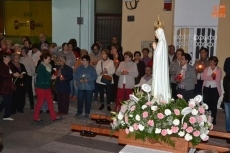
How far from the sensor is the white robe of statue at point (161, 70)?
495 cm

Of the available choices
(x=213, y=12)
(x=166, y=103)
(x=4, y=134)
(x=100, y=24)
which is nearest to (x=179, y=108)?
(x=166, y=103)

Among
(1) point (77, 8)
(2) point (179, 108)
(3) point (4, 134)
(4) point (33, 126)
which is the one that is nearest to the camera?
(2) point (179, 108)

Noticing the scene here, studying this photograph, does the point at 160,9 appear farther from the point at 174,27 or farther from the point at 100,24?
the point at 100,24

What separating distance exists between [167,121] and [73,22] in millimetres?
9815

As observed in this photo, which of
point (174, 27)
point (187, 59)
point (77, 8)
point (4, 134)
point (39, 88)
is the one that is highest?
point (77, 8)

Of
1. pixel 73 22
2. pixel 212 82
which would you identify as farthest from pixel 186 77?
pixel 73 22

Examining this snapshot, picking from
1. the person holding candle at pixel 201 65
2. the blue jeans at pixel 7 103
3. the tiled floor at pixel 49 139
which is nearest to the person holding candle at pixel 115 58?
the tiled floor at pixel 49 139

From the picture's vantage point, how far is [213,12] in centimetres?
1046

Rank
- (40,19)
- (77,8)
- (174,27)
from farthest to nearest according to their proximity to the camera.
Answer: (40,19) → (77,8) → (174,27)

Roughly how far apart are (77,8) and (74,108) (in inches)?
199

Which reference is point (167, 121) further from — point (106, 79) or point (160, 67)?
point (106, 79)

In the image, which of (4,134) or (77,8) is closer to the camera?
(4,134)

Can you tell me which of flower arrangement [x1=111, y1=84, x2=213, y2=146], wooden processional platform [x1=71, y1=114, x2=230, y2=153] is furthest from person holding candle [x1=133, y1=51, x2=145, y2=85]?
flower arrangement [x1=111, y1=84, x2=213, y2=146]

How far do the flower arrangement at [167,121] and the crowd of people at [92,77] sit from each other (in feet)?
9.76
